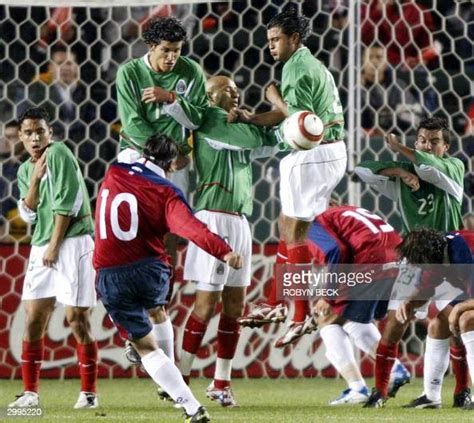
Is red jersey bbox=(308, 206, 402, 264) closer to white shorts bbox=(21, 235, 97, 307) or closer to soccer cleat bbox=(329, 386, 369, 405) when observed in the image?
soccer cleat bbox=(329, 386, 369, 405)

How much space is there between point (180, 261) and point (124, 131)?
2.20m

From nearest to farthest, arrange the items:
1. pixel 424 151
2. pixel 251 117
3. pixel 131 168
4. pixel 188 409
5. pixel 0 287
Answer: pixel 188 409
pixel 131 168
pixel 251 117
pixel 424 151
pixel 0 287

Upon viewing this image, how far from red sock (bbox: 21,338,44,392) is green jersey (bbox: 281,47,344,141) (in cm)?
187

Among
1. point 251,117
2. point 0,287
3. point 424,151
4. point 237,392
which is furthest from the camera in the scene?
point 0,287

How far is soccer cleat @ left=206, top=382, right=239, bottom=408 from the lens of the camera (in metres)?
7.25

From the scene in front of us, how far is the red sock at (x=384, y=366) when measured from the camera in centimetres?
714

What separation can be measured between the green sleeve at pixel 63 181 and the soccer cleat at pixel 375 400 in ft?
6.09

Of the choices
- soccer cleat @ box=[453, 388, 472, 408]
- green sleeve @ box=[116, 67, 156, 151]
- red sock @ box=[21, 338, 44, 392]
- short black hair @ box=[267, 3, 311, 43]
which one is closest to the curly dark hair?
soccer cleat @ box=[453, 388, 472, 408]

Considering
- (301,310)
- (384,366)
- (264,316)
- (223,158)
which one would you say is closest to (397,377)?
(384,366)

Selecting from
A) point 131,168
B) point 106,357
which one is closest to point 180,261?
point 106,357

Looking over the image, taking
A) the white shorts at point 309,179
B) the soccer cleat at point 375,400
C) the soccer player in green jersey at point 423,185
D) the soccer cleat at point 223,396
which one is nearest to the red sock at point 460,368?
the soccer player in green jersey at point 423,185

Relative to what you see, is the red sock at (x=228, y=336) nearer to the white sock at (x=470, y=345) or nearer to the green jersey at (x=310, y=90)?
the green jersey at (x=310, y=90)

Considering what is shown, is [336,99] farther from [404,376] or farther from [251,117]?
[404,376]

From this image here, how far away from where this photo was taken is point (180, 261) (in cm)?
936
